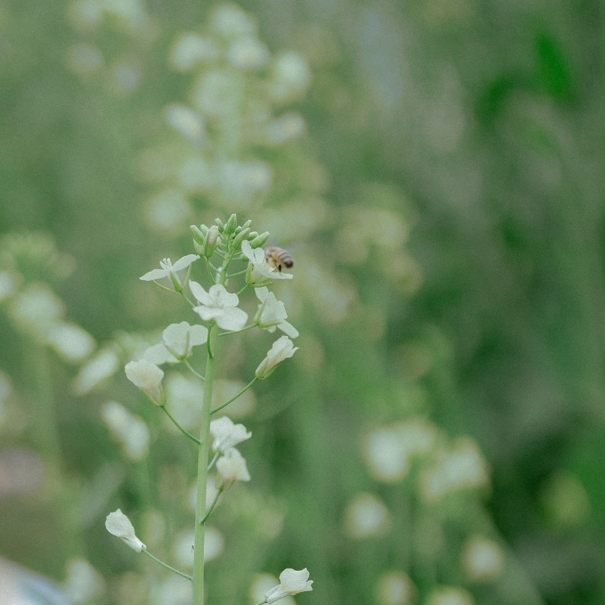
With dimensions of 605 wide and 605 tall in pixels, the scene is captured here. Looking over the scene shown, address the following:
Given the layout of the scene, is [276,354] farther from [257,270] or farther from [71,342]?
[71,342]

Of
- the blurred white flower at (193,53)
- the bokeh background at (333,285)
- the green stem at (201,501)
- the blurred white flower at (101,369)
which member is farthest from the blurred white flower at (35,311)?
the green stem at (201,501)

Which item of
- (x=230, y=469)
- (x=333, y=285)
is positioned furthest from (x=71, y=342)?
(x=333, y=285)

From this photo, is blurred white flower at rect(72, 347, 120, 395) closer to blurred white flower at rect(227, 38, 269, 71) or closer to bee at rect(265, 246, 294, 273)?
bee at rect(265, 246, 294, 273)

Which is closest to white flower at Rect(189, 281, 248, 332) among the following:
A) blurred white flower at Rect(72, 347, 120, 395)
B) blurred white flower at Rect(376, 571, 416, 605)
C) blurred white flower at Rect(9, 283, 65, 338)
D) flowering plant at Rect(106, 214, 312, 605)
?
flowering plant at Rect(106, 214, 312, 605)

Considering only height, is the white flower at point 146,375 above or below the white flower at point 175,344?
below

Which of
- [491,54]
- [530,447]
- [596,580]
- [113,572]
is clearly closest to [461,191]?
→ [491,54]

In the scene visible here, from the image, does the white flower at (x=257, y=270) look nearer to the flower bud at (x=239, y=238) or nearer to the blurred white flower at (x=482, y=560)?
the flower bud at (x=239, y=238)
